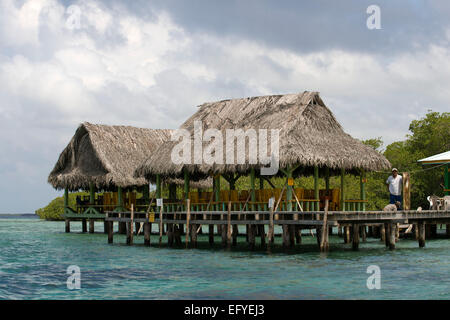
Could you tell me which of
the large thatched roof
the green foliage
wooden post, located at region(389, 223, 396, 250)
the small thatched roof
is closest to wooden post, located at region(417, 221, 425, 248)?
wooden post, located at region(389, 223, 396, 250)

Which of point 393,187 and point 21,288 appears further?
point 393,187

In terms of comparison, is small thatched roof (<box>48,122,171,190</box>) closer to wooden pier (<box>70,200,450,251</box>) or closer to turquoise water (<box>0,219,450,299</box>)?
wooden pier (<box>70,200,450,251</box>)

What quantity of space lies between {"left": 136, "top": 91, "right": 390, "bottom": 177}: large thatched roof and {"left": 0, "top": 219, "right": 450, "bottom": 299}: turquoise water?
3227 mm

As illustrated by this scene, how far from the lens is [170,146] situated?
2884cm

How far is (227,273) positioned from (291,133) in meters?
8.38

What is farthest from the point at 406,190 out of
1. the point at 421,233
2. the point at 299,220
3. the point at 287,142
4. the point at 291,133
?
the point at 299,220

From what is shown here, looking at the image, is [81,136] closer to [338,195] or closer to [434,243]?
[338,195]

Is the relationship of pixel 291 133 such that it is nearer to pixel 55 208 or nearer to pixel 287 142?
pixel 287 142

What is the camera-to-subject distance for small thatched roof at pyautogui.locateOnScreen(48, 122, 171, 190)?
3706 cm

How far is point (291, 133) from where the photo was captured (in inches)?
985

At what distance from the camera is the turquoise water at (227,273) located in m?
15.1

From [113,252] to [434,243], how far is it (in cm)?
1327

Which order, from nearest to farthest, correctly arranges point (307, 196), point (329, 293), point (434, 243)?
point (329, 293) < point (307, 196) < point (434, 243)
